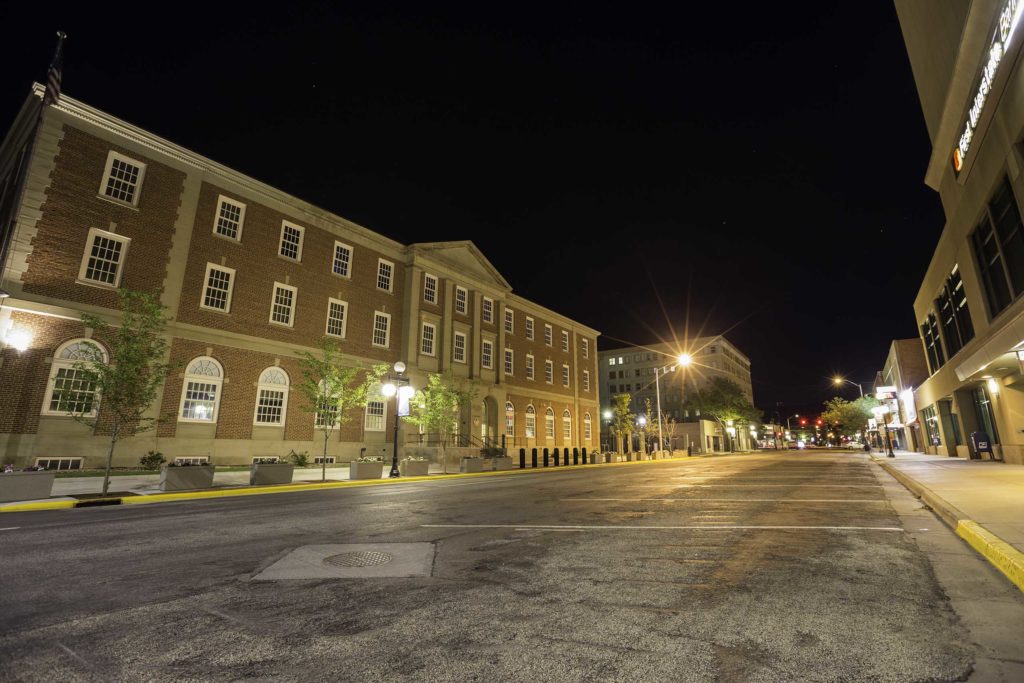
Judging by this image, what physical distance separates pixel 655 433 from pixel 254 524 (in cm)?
6744

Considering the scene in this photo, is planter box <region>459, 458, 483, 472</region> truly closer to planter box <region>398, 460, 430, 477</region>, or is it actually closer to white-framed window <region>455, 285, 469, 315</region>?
planter box <region>398, 460, 430, 477</region>

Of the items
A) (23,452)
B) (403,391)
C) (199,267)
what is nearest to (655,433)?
(403,391)

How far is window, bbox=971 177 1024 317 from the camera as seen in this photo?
57.1ft

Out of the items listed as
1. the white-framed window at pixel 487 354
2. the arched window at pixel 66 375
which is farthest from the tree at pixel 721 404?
the arched window at pixel 66 375

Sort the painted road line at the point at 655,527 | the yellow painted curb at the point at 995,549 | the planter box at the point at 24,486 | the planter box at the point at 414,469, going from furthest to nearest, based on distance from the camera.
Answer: the planter box at the point at 414,469, the planter box at the point at 24,486, the painted road line at the point at 655,527, the yellow painted curb at the point at 995,549

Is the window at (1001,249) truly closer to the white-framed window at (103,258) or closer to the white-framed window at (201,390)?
the white-framed window at (201,390)

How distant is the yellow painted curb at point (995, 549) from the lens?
15.6 feet

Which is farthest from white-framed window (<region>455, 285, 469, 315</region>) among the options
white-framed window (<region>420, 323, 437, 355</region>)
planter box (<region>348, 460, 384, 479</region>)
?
planter box (<region>348, 460, 384, 479</region>)

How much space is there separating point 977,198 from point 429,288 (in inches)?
1175

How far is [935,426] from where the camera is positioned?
137 ft

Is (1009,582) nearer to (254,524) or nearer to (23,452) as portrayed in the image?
(254,524)

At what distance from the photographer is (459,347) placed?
38.7 metres

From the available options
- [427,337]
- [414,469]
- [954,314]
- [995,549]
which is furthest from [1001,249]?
[427,337]

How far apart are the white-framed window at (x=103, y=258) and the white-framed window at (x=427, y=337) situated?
1747 centimetres
